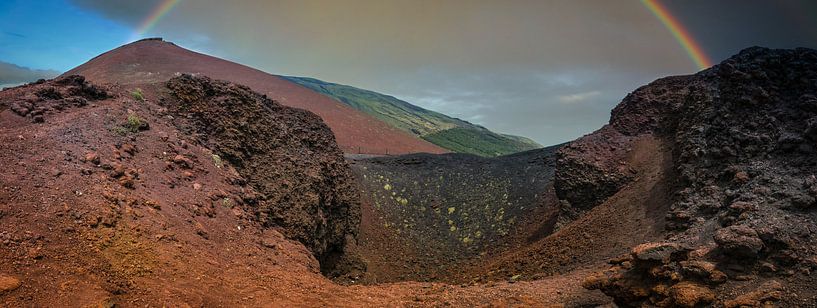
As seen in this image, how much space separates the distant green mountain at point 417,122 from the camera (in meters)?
104

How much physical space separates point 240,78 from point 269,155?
49.8 metres

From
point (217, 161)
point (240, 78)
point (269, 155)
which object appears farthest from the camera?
point (240, 78)

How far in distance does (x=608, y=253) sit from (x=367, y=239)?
11.6m

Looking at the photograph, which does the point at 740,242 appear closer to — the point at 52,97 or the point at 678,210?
the point at 678,210

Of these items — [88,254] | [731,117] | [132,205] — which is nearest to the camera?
[88,254]

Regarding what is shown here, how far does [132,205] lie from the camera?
7.05 meters

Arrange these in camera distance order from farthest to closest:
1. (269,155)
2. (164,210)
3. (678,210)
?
1. (269,155)
2. (678,210)
3. (164,210)

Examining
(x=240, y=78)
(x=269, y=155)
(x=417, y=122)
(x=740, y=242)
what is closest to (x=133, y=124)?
(x=269, y=155)

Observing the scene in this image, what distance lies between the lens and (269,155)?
13.3 meters

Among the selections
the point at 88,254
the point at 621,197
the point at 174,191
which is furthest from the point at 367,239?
the point at 88,254

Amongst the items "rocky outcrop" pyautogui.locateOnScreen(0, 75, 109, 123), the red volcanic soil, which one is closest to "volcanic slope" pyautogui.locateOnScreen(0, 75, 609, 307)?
"rocky outcrop" pyautogui.locateOnScreen(0, 75, 109, 123)

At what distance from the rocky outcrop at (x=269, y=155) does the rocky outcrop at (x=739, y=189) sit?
7.87 meters

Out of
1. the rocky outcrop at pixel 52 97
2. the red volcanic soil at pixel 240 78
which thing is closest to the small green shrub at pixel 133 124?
the rocky outcrop at pixel 52 97

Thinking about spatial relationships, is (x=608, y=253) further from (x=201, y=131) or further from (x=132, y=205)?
(x=201, y=131)
